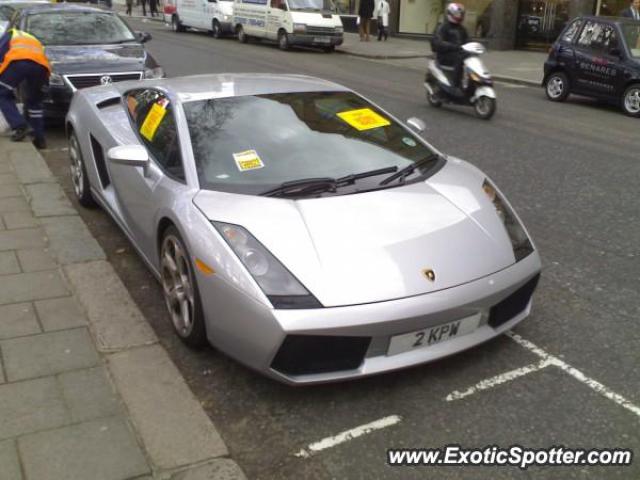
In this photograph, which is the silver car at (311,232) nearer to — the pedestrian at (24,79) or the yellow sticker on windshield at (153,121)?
the yellow sticker on windshield at (153,121)

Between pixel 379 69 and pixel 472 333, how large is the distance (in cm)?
1521

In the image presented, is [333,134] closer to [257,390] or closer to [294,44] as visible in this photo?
[257,390]

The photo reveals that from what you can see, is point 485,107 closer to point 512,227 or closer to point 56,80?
point 56,80

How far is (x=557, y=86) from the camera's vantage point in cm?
1303

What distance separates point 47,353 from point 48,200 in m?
2.79

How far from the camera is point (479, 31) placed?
907 inches

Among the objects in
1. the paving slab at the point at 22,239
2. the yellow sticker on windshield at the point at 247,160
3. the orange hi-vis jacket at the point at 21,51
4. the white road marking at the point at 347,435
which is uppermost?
the orange hi-vis jacket at the point at 21,51

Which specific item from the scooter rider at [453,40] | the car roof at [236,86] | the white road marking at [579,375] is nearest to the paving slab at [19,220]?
the car roof at [236,86]

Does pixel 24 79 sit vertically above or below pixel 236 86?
below

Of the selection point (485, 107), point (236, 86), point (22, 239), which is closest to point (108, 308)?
point (22, 239)

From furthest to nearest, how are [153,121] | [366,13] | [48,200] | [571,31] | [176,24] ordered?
[176,24] → [366,13] → [571,31] → [48,200] → [153,121]

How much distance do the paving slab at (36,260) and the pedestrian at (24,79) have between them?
3626 mm

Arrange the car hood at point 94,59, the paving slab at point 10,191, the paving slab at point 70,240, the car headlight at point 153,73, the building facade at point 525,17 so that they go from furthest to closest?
1. the building facade at point 525,17
2. the car headlight at point 153,73
3. the car hood at point 94,59
4. the paving slab at point 10,191
5. the paving slab at point 70,240

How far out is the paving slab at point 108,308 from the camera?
12.3 ft
